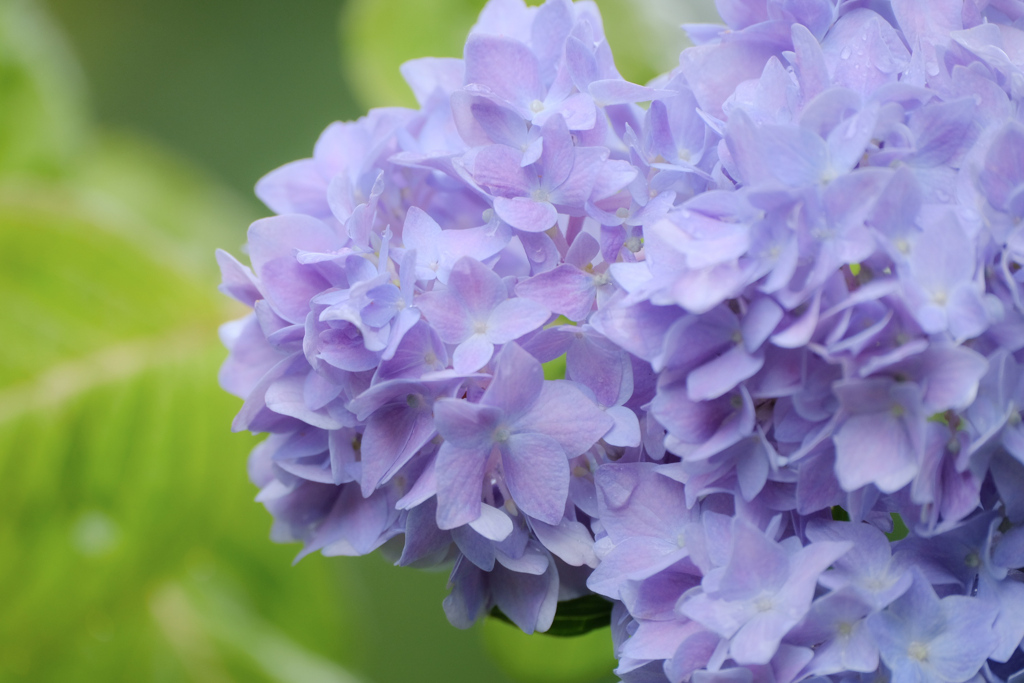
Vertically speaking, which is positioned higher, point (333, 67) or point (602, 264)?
point (602, 264)

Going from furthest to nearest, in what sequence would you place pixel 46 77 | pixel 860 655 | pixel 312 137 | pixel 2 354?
pixel 312 137 → pixel 46 77 → pixel 2 354 → pixel 860 655

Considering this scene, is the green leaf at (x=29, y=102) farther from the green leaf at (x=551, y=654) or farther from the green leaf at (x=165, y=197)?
the green leaf at (x=551, y=654)

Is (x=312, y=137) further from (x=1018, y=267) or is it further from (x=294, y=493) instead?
(x=1018, y=267)

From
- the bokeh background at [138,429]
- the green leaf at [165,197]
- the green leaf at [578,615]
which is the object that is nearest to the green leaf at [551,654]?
the bokeh background at [138,429]

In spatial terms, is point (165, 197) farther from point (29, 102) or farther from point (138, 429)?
point (138, 429)

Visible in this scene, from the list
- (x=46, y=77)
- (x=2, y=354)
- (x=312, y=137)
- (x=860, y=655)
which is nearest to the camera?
(x=860, y=655)

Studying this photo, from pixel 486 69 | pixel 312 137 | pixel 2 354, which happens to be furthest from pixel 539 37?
pixel 312 137

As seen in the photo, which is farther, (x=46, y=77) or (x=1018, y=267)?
(x=46, y=77)

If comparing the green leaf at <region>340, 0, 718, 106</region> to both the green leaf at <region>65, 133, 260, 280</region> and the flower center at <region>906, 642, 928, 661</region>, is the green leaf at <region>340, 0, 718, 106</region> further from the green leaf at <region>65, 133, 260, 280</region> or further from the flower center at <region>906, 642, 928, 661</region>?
the flower center at <region>906, 642, 928, 661</region>

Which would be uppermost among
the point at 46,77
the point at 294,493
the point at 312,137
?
the point at 46,77
